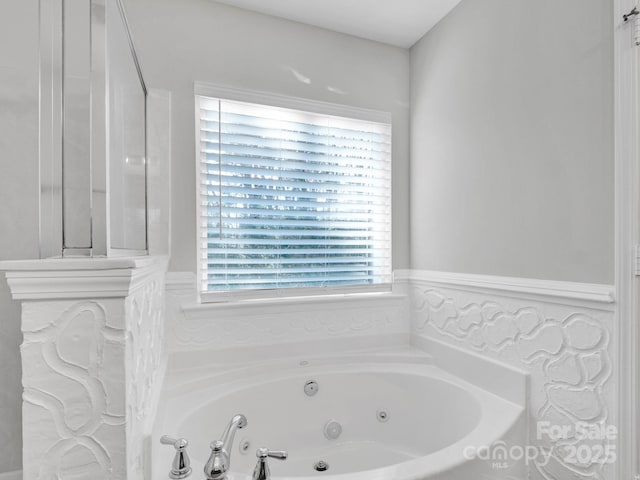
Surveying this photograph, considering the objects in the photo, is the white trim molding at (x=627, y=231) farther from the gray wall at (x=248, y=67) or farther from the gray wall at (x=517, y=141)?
the gray wall at (x=248, y=67)

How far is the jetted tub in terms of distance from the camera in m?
1.60

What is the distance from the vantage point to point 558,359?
1.42 m

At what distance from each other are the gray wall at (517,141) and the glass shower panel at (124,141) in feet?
5.09

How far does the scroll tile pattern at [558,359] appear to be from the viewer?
1282mm

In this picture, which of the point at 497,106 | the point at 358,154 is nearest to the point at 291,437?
the point at 358,154

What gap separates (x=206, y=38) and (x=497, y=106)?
1.52 m

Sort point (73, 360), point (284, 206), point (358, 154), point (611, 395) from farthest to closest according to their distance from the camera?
point (358, 154)
point (284, 206)
point (611, 395)
point (73, 360)

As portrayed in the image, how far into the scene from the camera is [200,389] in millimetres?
1715

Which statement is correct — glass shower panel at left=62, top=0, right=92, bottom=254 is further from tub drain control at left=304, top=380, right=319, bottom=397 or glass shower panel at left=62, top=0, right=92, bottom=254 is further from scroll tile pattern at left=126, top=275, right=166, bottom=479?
tub drain control at left=304, top=380, right=319, bottom=397

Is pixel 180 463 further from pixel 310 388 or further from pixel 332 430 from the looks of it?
pixel 332 430

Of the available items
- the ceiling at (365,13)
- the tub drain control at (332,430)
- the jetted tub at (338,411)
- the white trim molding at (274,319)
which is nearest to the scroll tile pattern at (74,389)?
the jetted tub at (338,411)

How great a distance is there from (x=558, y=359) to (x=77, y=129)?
1.77m

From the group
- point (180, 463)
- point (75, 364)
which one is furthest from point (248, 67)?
point (180, 463)

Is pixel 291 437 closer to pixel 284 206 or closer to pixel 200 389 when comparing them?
pixel 200 389
